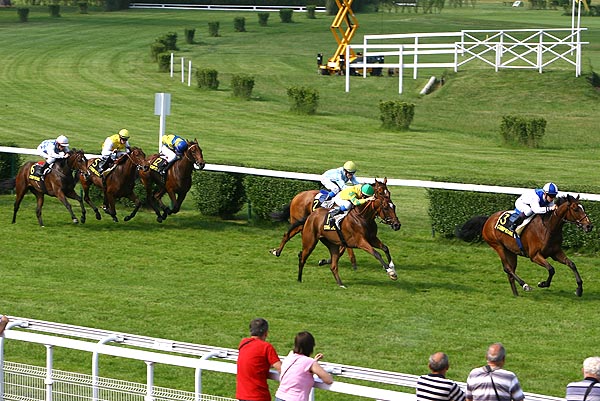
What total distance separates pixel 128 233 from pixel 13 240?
5.79 ft

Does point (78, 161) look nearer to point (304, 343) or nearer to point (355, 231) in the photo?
point (355, 231)

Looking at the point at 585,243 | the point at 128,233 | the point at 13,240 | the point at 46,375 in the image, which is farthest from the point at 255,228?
the point at 46,375

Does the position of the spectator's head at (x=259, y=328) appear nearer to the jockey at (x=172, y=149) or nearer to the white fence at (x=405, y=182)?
the white fence at (x=405, y=182)

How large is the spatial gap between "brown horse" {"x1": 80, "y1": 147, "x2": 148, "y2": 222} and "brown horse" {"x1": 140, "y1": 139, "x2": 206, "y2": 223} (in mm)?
241

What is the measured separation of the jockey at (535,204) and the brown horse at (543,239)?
0.09 m

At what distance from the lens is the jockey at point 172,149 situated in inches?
728

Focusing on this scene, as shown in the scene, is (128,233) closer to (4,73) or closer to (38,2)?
(4,73)

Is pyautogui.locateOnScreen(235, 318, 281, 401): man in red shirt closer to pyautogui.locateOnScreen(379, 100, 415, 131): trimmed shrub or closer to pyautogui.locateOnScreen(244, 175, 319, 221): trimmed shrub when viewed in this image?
pyautogui.locateOnScreen(244, 175, 319, 221): trimmed shrub

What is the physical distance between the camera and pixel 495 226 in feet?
47.7

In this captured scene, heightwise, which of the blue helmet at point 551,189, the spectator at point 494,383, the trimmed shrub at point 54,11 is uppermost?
the trimmed shrub at point 54,11

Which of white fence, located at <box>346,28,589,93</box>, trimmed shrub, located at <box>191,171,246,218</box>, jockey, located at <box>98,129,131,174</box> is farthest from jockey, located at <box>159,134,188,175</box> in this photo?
white fence, located at <box>346,28,589,93</box>

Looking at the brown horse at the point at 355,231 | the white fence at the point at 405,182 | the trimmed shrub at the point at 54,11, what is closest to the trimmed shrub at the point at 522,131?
the white fence at the point at 405,182

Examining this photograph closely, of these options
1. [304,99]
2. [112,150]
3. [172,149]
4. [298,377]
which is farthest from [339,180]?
[304,99]

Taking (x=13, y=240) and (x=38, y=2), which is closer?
(x=13, y=240)
